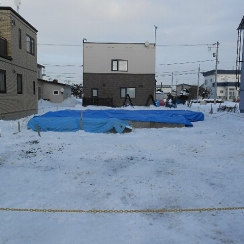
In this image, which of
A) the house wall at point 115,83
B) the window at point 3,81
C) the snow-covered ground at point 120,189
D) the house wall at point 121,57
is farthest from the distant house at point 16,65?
the house wall at point 115,83

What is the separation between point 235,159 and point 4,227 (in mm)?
5844

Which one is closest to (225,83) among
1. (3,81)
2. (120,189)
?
(3,81)

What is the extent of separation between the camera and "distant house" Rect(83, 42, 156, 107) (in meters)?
29.4

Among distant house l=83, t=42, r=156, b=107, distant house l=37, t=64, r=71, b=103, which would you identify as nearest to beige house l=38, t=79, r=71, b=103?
distant house l=37, t=64, r=71, b=103

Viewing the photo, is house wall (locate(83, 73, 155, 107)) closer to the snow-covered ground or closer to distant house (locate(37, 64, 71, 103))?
distant house (locate(37, 64, 71, 103))

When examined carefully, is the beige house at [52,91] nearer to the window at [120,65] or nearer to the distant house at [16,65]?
the window at [120,65]

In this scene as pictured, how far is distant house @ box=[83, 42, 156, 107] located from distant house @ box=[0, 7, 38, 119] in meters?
11.4

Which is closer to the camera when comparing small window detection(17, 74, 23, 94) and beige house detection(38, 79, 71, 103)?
small window detection(17, 74, 23, 94)

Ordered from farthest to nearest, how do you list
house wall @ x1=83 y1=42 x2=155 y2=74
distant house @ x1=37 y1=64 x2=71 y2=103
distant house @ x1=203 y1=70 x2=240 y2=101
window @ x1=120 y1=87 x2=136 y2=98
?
distant house @ x1=203 y1=70 x2=240 y2=101, distant house @ x1=37 y1=64 x2=71 y2=103, window @ x1=120 y1=87 x2=136 y2=98, house wall @ x1=83 y1=42 x2=155 y2=74

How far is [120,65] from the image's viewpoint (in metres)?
29.8

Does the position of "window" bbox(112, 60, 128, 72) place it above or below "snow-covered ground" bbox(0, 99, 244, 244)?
above

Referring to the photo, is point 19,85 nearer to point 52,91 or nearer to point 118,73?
point 118,73

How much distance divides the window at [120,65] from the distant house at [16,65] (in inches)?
487

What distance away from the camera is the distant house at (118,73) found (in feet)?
96.5
